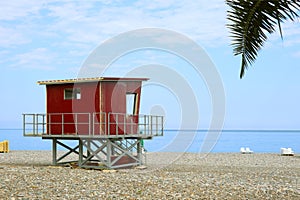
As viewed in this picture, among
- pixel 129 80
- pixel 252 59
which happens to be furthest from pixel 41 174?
pixel 252 59

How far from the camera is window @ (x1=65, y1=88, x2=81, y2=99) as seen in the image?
19.5 m

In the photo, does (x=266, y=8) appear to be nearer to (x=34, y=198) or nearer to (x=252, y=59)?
(x=252, y=59)

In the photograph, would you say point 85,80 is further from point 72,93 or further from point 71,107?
point 71,107

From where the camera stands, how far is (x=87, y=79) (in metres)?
18.8

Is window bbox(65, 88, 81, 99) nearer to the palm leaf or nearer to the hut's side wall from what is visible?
the hut's side wall

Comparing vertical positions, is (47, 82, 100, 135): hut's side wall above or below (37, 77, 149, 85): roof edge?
below

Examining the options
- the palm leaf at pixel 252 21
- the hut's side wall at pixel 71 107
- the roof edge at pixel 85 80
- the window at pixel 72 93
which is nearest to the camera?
the palm leaf at pixel 252 21

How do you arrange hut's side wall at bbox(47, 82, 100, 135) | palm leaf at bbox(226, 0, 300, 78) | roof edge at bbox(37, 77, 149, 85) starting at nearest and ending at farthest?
palm leaf at bbox(226, 0, 300, 78) → roof edge at bbox(37, 77, 149, 85) → hut's side wall at bbox(47, 82, 100, 135)

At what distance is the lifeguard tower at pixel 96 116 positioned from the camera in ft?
61.3

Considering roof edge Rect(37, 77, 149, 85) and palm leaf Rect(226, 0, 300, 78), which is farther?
roof edge Rect(37, 77, 149, 85)

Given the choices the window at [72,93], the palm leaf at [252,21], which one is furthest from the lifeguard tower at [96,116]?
the palm leaf at [252,21]

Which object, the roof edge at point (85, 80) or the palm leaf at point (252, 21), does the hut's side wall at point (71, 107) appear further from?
the palm leaf at point (252, 21)

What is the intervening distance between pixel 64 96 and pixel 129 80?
312 centimetres

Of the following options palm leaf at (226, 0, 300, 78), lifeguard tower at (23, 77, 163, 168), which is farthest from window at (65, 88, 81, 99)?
palm leaf at (226, 0, 300, 78)
